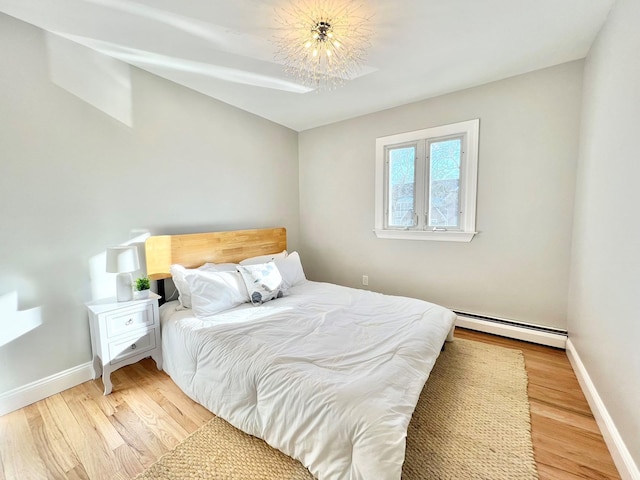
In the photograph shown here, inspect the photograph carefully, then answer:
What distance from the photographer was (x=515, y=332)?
8.63 feet

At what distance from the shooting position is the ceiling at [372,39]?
162cm

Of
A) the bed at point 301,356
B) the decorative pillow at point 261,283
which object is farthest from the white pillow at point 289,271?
the decorative pillow at point 261,283

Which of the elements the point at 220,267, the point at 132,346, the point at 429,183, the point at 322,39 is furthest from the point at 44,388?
the point at 429,183

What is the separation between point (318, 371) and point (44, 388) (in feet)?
6.65

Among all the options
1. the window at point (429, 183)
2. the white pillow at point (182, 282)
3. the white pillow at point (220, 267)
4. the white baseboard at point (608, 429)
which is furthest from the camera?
the window at point (429, 183)

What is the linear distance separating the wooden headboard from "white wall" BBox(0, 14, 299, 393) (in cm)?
15

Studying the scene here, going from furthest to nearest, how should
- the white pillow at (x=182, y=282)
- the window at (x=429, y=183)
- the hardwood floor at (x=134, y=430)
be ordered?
1. the window at (x=429, y=183)
2. the white pillow at (x=182, y=282)
3. the hardwood floor at (x=134, y=430)

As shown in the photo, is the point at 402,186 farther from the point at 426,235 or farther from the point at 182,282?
Result: the point at 182,282

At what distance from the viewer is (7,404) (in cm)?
173

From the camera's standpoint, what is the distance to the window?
2758 millimetres

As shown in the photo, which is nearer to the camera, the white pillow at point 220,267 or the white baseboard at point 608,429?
the white baseboard at point 608,429

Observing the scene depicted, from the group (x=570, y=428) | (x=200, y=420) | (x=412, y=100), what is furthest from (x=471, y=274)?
(x=200, y=420)

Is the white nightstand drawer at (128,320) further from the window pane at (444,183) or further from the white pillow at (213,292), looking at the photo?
the window pane at (444,183)

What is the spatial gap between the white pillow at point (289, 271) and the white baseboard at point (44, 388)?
1.70 metres
